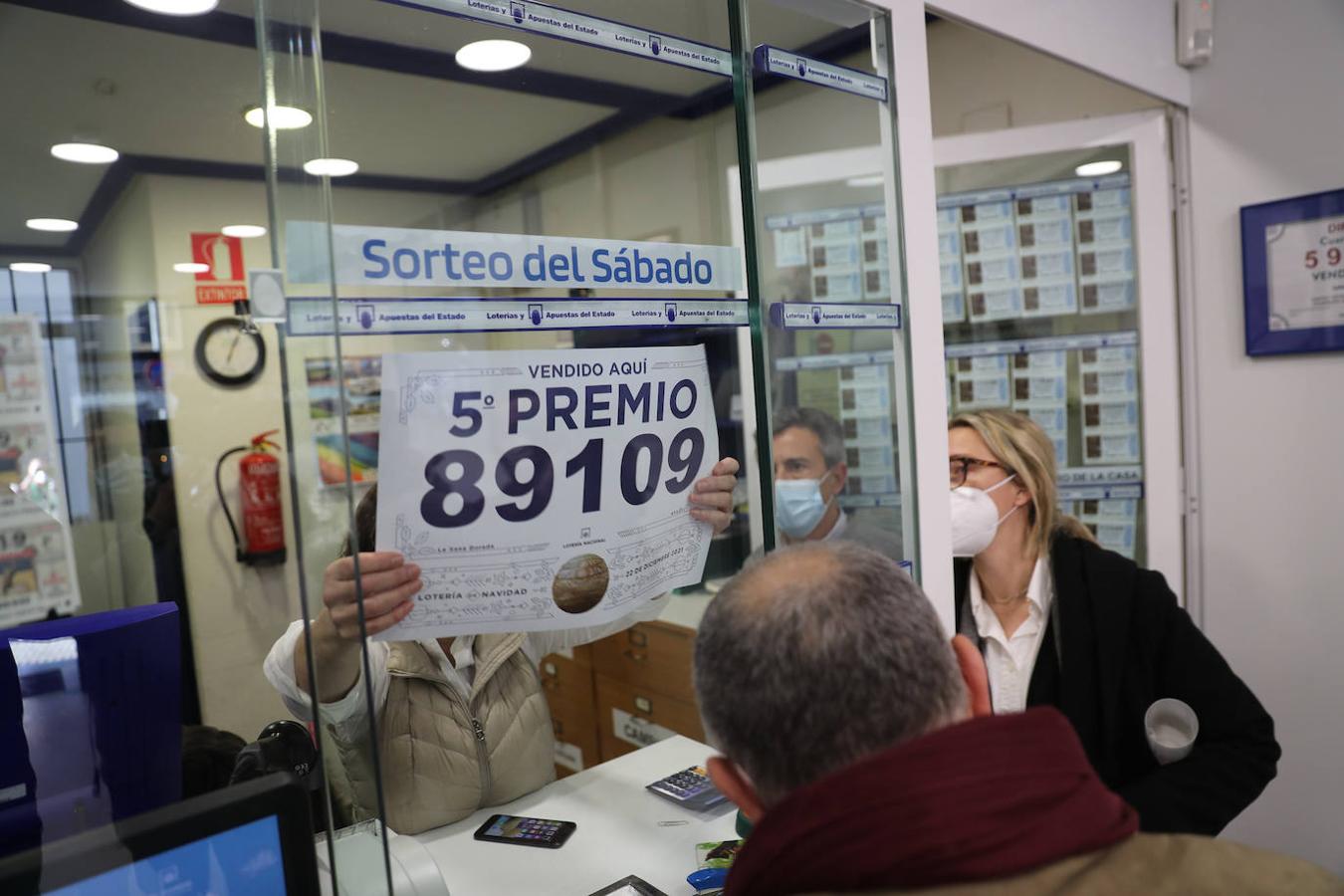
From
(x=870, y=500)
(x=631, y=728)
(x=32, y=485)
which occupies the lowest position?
(x=631, y=728)

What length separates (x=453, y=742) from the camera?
59.5 inches

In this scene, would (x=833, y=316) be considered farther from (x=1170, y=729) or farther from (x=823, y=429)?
(x=1170, y=729)

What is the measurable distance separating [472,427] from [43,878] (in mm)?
535

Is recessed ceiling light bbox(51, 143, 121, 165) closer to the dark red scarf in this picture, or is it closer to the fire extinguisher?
the fire extinguisher

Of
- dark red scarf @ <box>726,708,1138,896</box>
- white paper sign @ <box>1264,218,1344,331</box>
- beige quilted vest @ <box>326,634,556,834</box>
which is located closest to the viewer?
dark red scarf @ <box>726,708,1138,896</box>

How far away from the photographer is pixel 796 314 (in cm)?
129

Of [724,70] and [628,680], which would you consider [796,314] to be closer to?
[724,70]

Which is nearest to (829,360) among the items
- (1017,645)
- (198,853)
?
(1017,645)

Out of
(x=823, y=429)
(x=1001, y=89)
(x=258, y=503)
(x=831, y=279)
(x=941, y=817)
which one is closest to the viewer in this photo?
(x=941, y=817)

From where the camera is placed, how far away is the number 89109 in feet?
3.14

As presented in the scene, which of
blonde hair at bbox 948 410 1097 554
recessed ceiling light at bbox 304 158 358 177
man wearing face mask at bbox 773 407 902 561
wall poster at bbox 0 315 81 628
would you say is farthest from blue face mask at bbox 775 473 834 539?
wall poster at bbox 0 315 81 628

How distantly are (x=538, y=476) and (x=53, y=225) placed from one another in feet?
7.50

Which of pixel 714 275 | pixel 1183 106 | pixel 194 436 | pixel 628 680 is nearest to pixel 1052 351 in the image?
pixel 1183 106

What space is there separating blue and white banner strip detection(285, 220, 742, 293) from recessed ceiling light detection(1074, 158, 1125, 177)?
6.18ft
